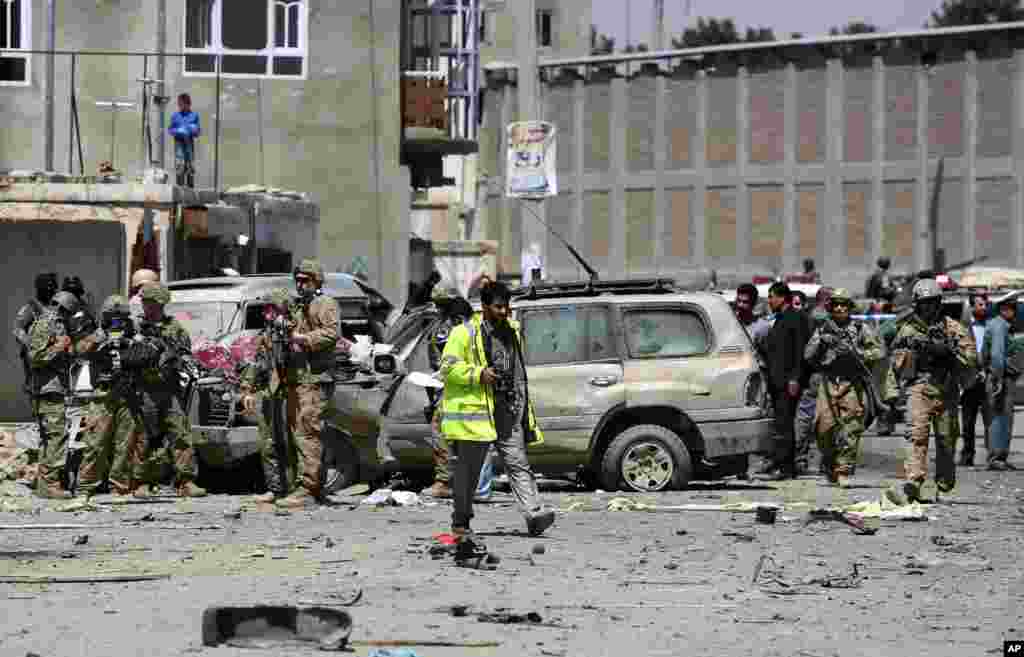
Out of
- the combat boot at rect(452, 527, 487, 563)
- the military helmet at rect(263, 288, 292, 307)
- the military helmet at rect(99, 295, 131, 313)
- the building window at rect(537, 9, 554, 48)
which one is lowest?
the combat boot at rect(452, 527, 487, 563)

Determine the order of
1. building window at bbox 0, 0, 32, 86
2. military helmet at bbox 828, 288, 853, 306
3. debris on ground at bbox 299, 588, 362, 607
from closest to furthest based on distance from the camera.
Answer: debris on ground at bbox 299, 588, 362, 607 → military helmet at bbox 828, 288, 853, 306 → building window at bbox 0, 0, 32, 86

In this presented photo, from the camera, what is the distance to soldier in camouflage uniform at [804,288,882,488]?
62.2ft

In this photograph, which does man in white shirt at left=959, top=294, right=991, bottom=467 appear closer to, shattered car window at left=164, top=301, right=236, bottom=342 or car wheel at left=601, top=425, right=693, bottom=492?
car wheel at left=601, top=425, right=693, bottom=492

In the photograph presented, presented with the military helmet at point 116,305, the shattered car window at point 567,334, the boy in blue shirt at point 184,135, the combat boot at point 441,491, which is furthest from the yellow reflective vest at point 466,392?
the boy in blue shirt at point 184,135

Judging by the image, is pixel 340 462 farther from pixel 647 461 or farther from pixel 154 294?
pixel 647 461

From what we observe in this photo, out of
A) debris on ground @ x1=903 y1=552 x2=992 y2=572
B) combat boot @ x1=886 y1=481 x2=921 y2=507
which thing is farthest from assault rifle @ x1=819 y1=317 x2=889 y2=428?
debris on ground @ x1=903 y1=552 x2=992 y2=572

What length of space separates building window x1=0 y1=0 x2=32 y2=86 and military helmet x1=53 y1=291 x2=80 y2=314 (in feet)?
56.8

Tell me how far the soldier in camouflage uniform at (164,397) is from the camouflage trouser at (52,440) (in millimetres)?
660

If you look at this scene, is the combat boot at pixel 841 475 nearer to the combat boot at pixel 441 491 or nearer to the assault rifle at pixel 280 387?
the combat boot at pixel 441 491

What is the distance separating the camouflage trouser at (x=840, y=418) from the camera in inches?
748

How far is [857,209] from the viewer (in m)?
71.9

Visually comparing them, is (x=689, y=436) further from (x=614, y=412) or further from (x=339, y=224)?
(x=339, y=224)

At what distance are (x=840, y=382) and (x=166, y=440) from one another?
5.83m

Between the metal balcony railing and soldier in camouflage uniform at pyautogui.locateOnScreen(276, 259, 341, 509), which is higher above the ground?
the metal balcony railing
